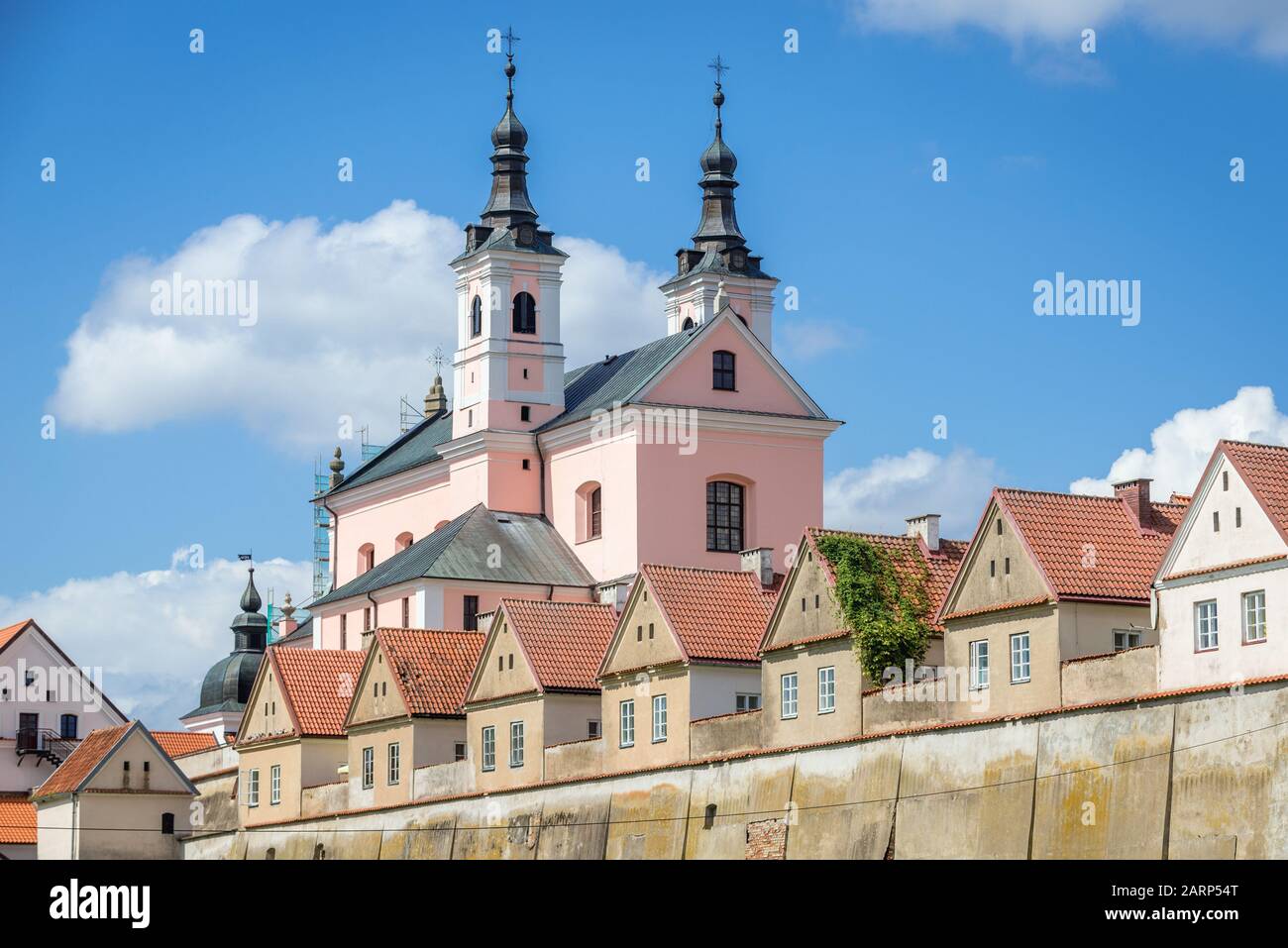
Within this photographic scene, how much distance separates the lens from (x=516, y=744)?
185 ft

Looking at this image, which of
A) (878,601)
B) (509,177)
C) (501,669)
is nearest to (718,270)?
(509,177)

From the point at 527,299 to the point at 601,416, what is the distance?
660cm

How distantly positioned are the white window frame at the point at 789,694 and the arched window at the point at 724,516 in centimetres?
2207

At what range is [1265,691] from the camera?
37094 millimetres

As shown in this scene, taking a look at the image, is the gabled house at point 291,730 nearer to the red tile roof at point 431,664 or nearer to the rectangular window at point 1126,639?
the red tile roof at point 431,664

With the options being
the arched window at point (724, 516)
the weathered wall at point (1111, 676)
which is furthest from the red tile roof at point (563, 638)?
the weathered wall at point (1111, 676)

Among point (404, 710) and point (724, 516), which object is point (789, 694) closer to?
point (404, 710)

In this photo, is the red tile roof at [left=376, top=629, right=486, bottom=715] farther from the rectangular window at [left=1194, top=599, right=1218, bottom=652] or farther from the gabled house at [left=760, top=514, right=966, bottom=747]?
the rectangular window at [left=1194, top=599, right=1218, bottom=652]

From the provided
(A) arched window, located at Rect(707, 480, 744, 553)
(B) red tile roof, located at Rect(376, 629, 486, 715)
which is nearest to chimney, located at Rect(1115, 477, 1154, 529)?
(B) red tile roof, located at Rect(376, 629, 486, 715)

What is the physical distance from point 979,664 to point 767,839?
19.8 ft

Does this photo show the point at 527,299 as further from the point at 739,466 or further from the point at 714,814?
the point at 714,814

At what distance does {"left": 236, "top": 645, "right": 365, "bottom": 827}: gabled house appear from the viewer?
6581 cm

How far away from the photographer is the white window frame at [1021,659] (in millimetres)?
42237
